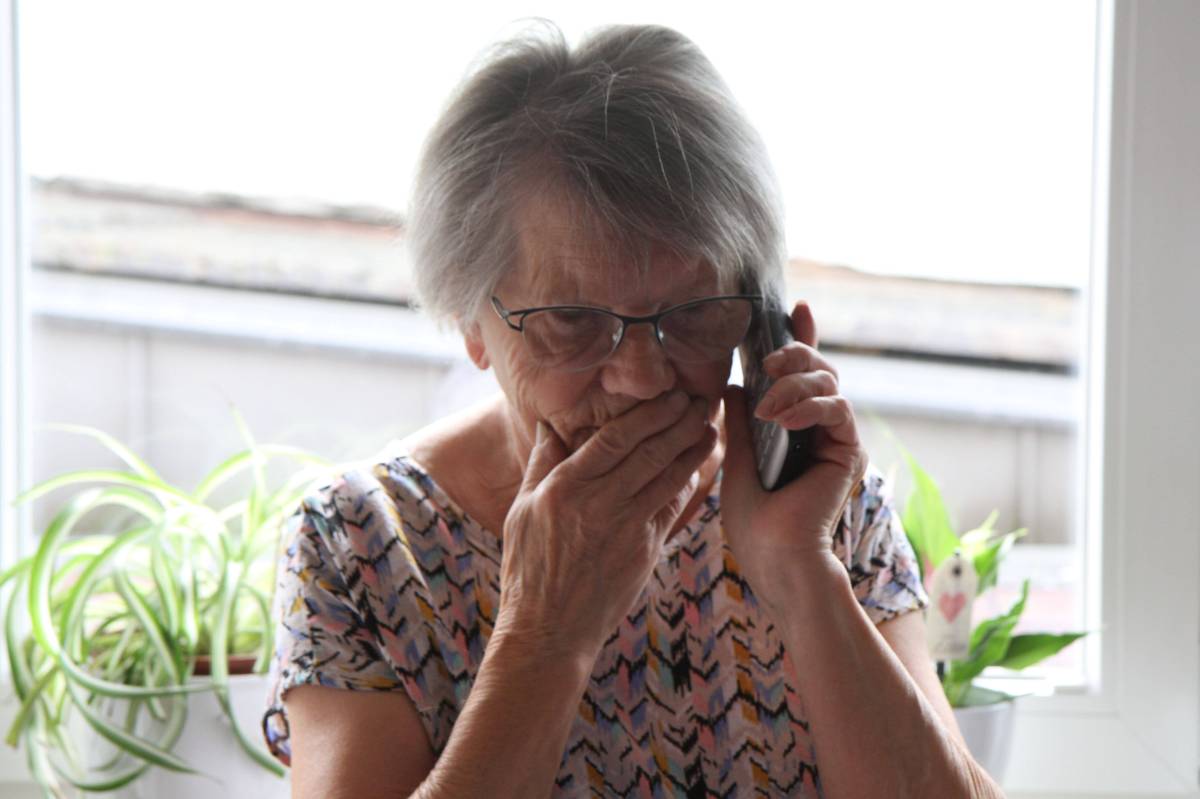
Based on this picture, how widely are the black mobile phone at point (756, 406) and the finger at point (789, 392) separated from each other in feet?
0.07

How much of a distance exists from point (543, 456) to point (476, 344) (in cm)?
16

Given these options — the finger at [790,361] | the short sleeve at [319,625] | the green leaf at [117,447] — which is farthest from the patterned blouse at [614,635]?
the green leaf at [117,447]

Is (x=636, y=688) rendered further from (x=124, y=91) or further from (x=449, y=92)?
(x=124, y=91)

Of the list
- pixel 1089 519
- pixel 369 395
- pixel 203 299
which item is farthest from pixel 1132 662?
pixel 203 299

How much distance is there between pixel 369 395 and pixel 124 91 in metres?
0.59

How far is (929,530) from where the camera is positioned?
1678 millimetres

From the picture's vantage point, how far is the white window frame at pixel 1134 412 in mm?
1732

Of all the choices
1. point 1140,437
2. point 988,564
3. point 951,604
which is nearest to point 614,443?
point 951,604

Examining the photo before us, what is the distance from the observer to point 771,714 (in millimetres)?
1282

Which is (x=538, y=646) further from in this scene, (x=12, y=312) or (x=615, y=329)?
(x=12, y=312)

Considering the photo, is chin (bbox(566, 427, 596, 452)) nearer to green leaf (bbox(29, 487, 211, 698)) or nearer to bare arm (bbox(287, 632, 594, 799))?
bare arm (bbox(287, 632, 594, 799))

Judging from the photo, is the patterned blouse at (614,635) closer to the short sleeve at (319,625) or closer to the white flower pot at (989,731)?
the short sleeve at (319,625)

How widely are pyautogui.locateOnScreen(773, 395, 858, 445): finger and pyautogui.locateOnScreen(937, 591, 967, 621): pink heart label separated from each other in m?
0.48

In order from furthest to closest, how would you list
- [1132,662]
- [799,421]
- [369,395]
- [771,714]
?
[369,395] → [1132,662] → [771,714] → [799,421]
